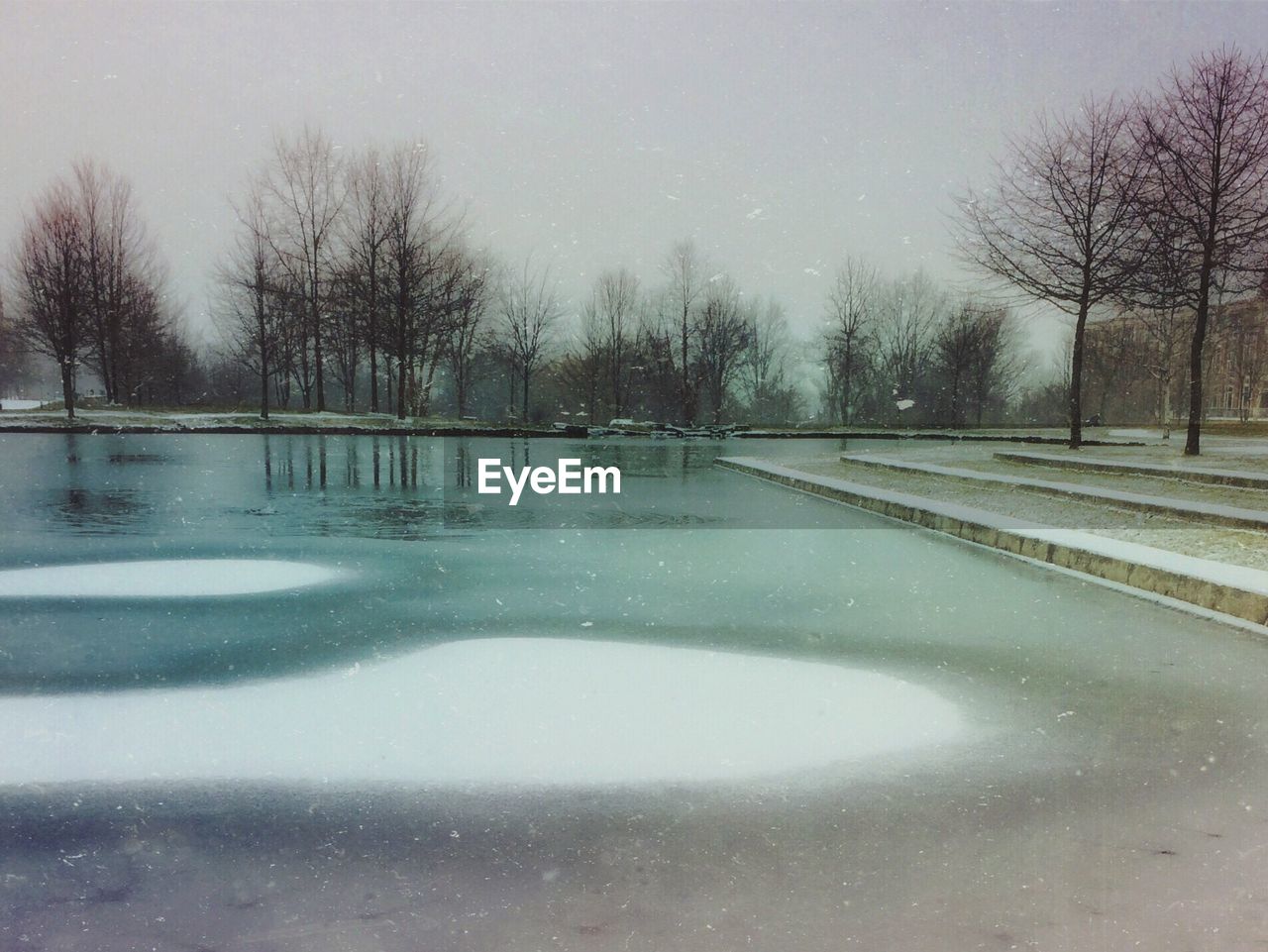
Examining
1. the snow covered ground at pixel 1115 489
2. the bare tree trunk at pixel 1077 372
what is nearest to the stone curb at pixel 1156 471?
the snow covered ground at pixel 1115 489

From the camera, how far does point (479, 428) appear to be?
43344 millimetres

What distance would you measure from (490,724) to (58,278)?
46.6 metres

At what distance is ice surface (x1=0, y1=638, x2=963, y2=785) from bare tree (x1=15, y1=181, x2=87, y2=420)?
4077 centimetres

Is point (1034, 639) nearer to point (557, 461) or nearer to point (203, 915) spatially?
point (203, 915)

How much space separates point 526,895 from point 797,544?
773 centimetres

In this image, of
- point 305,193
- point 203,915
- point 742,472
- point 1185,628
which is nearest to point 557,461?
point 742,472

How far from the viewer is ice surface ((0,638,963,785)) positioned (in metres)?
3.82

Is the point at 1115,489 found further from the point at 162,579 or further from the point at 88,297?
the point at 88,297

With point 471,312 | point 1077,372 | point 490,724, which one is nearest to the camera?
point 490,724

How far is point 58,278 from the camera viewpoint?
42.9 meters

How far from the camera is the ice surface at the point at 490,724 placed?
12.5ft

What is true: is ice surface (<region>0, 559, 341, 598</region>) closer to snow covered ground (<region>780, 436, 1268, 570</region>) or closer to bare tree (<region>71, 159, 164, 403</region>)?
snow covered ground (<region>780, 436, 1268, 570</region>)

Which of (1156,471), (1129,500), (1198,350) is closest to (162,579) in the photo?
(1129,500)

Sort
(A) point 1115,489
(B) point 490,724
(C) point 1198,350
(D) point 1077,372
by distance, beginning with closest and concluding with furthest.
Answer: (B) point 490,724 → (A) point 1115,489 → (C) point 1198,350 → (D) point 1077,372
